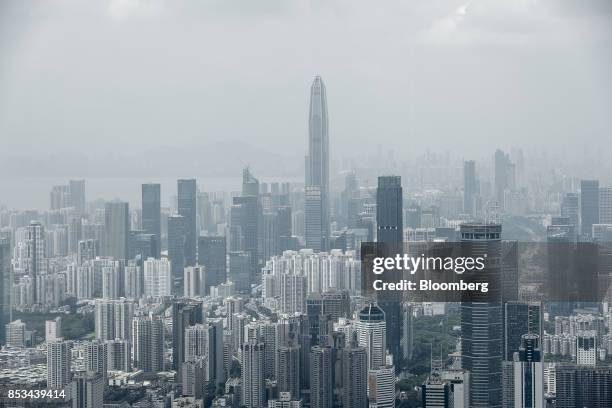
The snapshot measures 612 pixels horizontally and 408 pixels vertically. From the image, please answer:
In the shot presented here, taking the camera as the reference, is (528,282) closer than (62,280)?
Yes

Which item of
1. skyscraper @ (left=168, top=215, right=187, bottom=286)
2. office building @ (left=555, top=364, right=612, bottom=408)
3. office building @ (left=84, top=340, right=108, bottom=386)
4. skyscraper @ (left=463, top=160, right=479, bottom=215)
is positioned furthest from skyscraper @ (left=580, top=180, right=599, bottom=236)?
office building @ (left=84, top=340, right=108, bottom=386)

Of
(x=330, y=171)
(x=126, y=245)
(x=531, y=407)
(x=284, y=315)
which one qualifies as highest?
(x=330, y=171)

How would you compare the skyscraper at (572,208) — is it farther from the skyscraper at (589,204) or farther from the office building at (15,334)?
the office building at (15,334)

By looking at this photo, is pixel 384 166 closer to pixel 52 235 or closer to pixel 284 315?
pixel 284 315

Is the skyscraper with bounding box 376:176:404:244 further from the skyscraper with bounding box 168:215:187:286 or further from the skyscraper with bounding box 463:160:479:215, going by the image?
the skyscraper with bounding box 168:215:187:286

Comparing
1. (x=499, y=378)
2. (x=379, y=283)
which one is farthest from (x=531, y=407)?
(x=379, y=283)

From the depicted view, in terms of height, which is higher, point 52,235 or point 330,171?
point 330,171

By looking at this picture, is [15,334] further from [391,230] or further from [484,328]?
[484,328]
